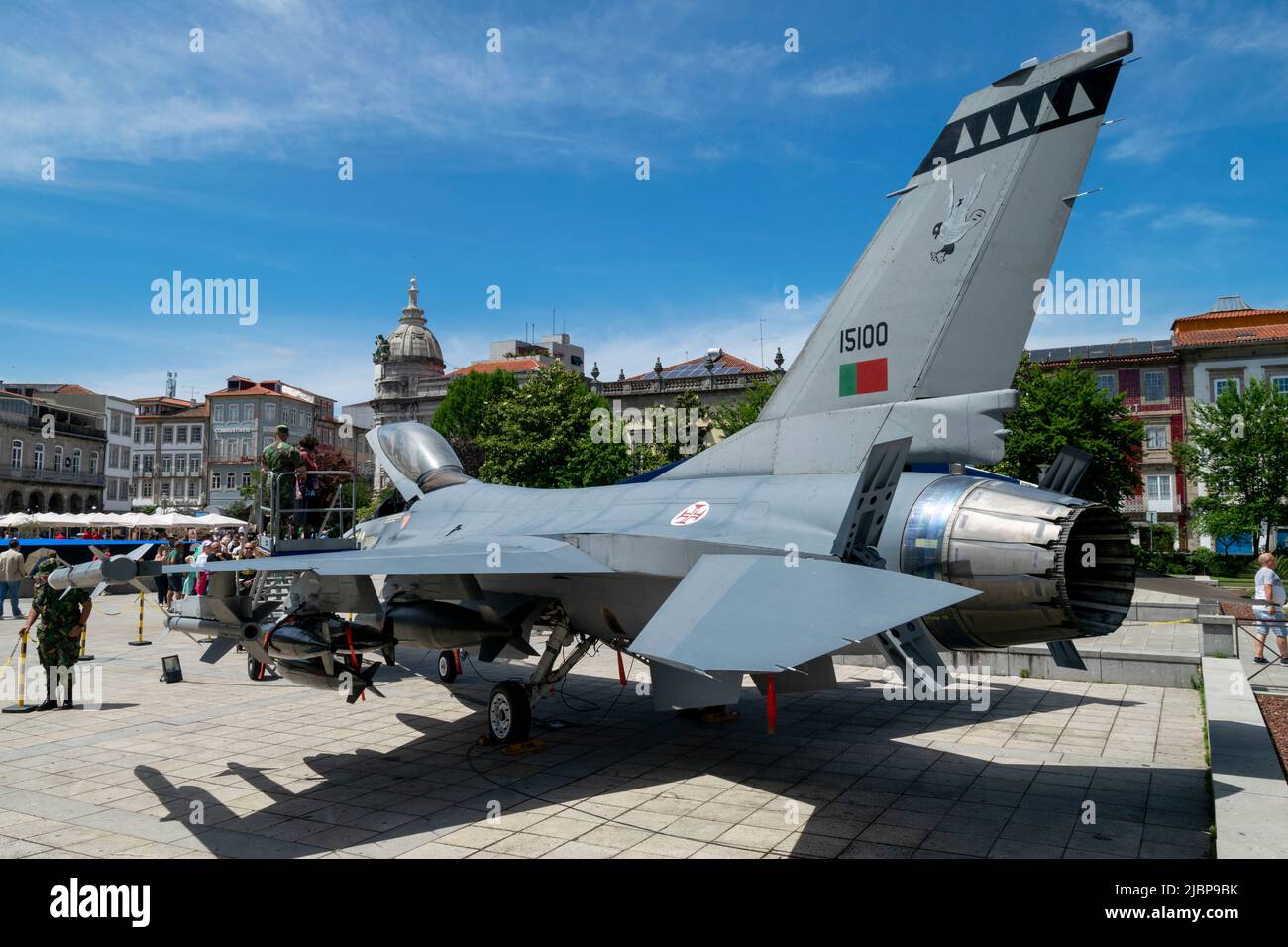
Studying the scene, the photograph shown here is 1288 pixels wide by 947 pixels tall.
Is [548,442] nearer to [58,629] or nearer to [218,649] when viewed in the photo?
[58,629]

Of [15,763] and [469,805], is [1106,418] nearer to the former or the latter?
[469,805]

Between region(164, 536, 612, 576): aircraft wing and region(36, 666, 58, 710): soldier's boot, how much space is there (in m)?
6.03

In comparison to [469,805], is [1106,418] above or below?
above

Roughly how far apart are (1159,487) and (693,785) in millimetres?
62454

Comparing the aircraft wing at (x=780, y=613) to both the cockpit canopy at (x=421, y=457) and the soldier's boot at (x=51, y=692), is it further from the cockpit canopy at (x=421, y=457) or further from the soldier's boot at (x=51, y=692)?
the soldier's boot at (x=51, y=692)

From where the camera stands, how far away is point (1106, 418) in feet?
136

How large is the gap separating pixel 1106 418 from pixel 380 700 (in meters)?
40.8

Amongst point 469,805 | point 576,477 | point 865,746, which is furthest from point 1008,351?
point 576,477

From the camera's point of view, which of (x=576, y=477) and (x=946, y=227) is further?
A: (x=576, y=477)

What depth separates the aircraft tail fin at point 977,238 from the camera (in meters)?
6.78

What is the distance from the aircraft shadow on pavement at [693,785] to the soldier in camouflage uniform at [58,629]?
4296 mm

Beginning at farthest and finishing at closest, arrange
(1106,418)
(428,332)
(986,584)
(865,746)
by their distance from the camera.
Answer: (428,332) → (1106,418) → (865,746) → (986,584)

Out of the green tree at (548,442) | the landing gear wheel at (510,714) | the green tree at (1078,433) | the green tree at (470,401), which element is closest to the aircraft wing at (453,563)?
the landing gear wheel at (510,714)

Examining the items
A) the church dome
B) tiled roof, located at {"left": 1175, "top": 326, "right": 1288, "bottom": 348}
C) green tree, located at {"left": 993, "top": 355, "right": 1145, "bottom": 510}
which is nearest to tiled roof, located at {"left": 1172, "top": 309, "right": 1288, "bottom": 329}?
tiled roof, located at {"left": 1175, "top": 326, "right": 1288, "bottom": 348}
